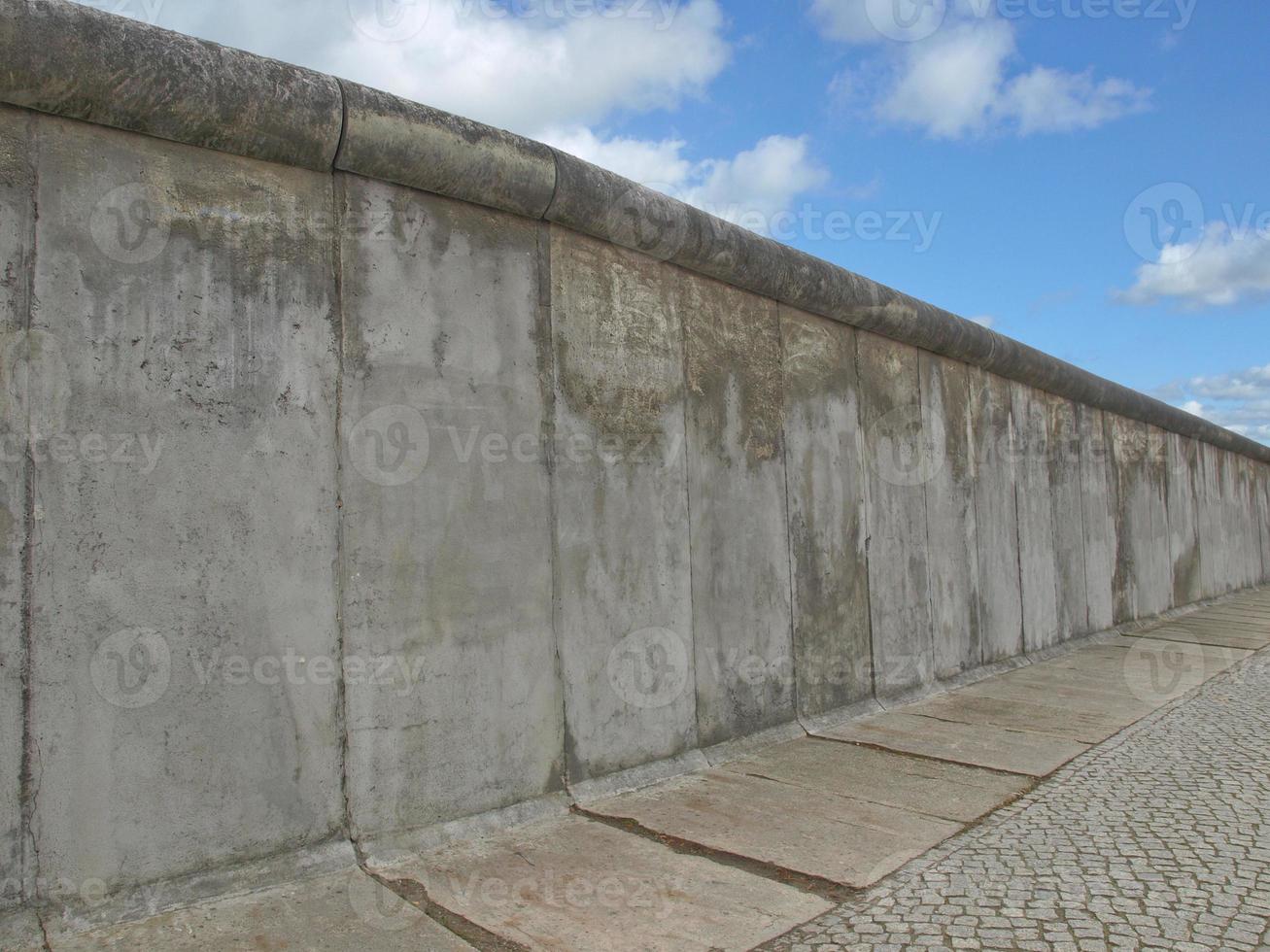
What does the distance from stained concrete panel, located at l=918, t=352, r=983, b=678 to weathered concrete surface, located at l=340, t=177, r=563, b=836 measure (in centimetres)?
368

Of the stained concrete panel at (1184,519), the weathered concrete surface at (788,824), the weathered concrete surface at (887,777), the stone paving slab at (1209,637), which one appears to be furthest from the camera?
the stained concrete panel at (1184,519)

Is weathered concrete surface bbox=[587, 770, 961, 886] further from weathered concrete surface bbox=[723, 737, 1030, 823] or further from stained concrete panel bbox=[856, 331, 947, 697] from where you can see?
stained concrete panel bbox=[856, 331, 947, 697]

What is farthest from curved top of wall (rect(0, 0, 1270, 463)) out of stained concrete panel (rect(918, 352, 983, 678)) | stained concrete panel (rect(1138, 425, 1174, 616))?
stained concrete panel (rect(1138, 425, 1174, 616))

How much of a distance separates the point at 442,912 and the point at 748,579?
2.56 meters

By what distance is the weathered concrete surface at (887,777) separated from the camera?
3.90 m

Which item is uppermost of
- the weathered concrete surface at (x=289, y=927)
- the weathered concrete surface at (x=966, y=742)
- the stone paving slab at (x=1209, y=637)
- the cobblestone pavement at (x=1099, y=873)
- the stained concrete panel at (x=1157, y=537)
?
the stained concrete panel at (x=1157, y=537)

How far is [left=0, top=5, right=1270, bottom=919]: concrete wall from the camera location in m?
2.67

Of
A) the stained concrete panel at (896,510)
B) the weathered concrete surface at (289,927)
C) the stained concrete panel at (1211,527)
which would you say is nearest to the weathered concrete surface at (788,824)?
the weathered concrete surface at (289,927)

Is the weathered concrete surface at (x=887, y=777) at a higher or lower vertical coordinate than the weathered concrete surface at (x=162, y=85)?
lower

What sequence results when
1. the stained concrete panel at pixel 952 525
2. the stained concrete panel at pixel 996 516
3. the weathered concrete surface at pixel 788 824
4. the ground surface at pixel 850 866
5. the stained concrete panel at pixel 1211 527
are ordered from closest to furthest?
the ground surface at pixel 850 866
the weathered concrete surface at pixel 788 824
the stained concrete panel at pixel 952 525
the stained concrete panel at pixel 996 516
the stained concrete panel at pixel 1211 527

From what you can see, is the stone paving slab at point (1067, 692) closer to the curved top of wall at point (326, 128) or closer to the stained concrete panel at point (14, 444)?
the curved top of wall at point (326, 128)

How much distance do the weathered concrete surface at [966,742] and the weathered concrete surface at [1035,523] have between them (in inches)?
112

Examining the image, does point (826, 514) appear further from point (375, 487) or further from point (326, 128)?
point (326, 128)

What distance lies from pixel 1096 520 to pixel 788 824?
7154 mm
